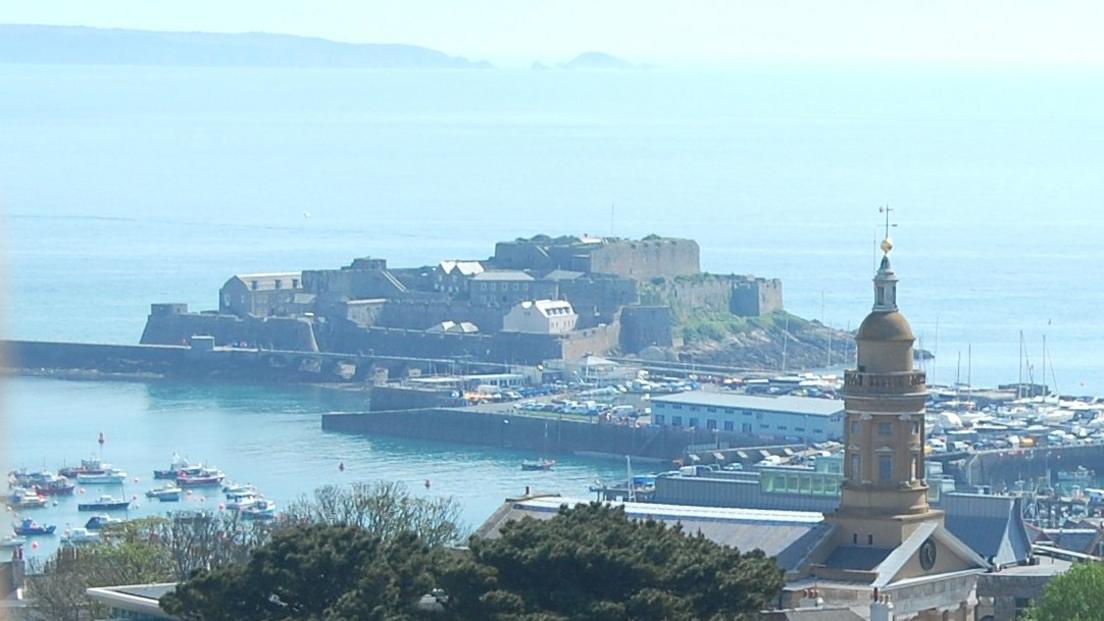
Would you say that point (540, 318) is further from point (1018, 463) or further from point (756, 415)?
point (1018, 463)

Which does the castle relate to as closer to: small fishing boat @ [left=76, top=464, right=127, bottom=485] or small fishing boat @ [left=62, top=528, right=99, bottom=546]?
small fishing boat @ [left=76, top=464, right=127, bottom=485]

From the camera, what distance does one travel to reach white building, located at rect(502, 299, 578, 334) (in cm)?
7025

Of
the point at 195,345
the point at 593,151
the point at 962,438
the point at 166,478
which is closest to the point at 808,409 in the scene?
the point at 962,438

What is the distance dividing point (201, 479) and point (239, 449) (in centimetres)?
656

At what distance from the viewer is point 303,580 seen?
15.9 metres

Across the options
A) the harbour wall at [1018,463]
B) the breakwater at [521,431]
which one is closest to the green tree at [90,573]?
the harbour wall at [1018,463]

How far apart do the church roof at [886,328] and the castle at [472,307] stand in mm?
49304

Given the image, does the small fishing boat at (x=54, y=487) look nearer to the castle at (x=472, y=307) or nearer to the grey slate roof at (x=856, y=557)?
the castle at (x=472, y=307)

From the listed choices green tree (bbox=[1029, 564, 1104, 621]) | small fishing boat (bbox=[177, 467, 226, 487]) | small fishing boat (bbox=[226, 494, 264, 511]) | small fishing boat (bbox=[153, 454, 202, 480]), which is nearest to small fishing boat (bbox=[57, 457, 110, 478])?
small fishing boat (bbox=[153, 454, 202, 480])

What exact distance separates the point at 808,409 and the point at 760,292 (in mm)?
21344

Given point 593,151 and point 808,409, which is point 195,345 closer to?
point 808,409

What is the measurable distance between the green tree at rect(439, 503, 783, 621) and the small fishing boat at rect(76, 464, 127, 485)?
106ft

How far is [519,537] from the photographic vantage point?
15.8 metres

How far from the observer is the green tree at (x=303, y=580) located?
623 inches
